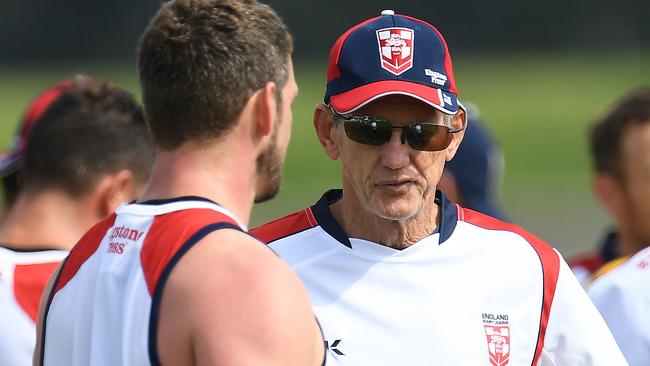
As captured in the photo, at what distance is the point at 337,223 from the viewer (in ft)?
11.4

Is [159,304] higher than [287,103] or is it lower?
lower

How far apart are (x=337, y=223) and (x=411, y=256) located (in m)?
0.25

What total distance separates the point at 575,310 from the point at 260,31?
1246 millimetres

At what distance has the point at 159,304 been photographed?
2.54m

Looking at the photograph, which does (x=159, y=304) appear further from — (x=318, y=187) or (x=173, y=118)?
(x=318, y=187)

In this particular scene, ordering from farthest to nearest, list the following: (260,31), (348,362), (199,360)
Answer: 1. (348,362)
2. (260,31)
3. (199,360)

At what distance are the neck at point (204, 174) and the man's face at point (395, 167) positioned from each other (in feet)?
1.94

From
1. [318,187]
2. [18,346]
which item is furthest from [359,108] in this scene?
[318,187]

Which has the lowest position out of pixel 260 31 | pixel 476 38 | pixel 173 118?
pixel 476 38

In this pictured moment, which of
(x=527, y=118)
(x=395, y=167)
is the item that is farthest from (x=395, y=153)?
(x=527, y=118)

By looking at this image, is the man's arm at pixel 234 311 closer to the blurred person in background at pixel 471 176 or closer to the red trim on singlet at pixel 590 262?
→ the blurred person in background at pixel 471 176

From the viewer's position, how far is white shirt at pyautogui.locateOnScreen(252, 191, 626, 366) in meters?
3.27

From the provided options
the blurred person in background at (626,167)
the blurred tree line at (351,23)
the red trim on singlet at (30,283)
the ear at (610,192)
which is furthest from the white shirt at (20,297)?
the blurred tree line at (351,23)

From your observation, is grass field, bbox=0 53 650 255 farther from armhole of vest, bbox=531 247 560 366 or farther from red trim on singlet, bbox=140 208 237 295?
red trim on singlet, bbox=140 208 237 295
